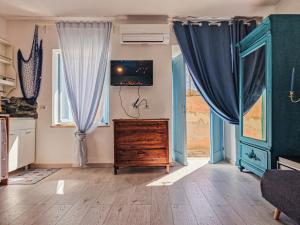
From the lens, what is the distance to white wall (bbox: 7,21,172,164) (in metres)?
4.90

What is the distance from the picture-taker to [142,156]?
431 centimetres

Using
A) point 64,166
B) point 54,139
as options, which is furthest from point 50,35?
point 64,166

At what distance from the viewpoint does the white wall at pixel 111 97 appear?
4.90m

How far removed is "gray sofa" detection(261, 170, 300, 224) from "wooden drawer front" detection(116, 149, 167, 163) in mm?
2052

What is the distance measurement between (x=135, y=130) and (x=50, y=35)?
7.31 feet

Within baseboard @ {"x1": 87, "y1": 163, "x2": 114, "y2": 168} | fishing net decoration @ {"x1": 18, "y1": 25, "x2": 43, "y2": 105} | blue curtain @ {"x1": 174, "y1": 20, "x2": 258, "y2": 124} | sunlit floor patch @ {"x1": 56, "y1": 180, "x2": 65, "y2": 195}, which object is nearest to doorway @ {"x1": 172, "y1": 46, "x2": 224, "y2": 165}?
blue curtain @ {"x1": 174, "y1": 20, "x2": 258, "y2": 124}

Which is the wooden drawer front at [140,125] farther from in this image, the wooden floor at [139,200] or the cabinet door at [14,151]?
the cabinet door at [14,151]

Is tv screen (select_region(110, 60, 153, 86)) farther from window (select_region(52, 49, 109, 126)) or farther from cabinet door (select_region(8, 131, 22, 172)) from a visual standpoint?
cabinet door (select_region(8, 131, 22, 172))

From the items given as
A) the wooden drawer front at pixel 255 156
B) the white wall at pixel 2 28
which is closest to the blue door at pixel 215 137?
the wooden drawer front at pixel 255 156

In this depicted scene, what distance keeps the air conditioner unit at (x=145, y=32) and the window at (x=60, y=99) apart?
0.82 meters

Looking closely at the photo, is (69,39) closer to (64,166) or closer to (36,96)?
(36,96)

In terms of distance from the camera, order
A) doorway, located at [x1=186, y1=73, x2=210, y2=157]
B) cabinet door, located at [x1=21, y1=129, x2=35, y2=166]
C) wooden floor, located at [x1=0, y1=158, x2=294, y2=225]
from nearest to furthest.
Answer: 1. wooden floor, located at [x1=0, y1=158, x2=294, y2=225]
2. cabinet door, located at [x1=21, y1=129, x2=35, y2=166]
3. doorway, located at [x1=186, y1=73, x2=210, y2=157]

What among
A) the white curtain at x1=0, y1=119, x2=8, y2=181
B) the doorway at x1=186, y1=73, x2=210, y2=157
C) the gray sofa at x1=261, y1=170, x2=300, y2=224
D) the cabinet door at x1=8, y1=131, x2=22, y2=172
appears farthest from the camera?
the doorway at x1=186, y1=73, x2=210, y2=157

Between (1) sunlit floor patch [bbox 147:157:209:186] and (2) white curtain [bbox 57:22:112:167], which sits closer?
(1) sunlit floor patch [bbox 147:157:209:186]
